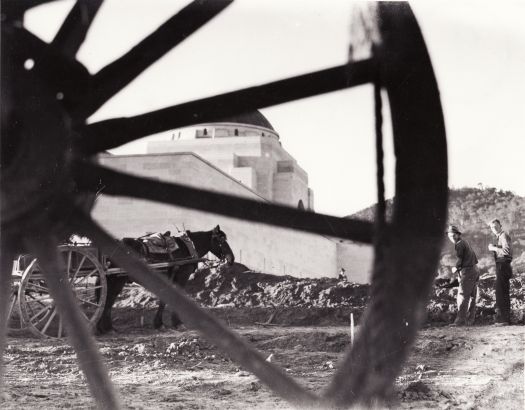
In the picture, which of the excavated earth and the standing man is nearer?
the excavated earth

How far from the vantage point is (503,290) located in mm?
8664

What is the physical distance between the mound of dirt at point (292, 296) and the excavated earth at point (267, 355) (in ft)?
0.08

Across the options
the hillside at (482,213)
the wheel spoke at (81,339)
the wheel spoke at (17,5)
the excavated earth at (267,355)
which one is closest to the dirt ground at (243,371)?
the excavated earth at (267,355)

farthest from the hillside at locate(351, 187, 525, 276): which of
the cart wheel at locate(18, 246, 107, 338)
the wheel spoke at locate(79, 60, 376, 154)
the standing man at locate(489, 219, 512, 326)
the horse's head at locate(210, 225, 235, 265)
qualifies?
the cart wheel at locate(18, 246, 107, 338)

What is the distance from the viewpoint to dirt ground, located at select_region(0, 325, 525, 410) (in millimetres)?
3744

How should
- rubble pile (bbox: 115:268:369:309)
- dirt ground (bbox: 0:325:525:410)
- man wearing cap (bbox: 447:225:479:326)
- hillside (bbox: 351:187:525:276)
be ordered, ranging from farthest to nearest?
rubble pile (bbox: 115:268:369:309)
man wearing cap (bbox: 447:225:479:326)
hillside (bbox: 351:187:525:276)
dirt ground (bbox: 0:325:525:410)

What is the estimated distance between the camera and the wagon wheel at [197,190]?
5.82 ft

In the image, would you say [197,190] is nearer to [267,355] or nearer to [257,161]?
[267,355]

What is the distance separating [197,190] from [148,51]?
1.37ft

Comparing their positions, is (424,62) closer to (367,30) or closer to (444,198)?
(367,30)

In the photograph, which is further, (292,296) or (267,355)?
(292,296)

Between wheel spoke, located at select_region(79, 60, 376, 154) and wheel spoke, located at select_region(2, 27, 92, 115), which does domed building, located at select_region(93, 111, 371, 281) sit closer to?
wheel spoke, located at select_region(79, 60, 376, 154)

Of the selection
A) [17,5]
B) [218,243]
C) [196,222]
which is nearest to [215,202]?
[17,5]

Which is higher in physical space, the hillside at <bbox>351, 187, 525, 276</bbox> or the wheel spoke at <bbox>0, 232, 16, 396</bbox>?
the hillside at <bbox>351, 187, 525, 276</bbox>
